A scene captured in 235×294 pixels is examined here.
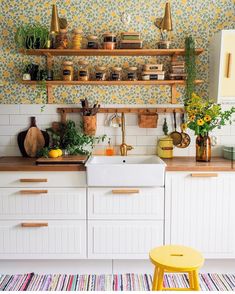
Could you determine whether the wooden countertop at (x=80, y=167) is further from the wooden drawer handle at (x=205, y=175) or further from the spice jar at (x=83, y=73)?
the spice jar at (x=83, y=73)

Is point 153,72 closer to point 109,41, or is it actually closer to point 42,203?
point 109,41

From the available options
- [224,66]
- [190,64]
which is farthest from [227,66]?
[190,64]

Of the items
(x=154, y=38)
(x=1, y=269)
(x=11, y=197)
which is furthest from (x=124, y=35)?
(x=1, y=269)

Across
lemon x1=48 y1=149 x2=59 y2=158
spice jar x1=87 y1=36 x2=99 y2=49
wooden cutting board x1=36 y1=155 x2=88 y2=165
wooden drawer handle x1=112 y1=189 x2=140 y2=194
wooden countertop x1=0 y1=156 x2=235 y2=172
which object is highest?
spice jar x1=87 y1=36 x2=99 y2=49

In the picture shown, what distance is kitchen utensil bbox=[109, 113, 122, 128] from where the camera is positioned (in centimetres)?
Result: 392

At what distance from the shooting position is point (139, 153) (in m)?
3.97

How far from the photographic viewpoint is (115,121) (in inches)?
155

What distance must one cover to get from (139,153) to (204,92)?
87 cm

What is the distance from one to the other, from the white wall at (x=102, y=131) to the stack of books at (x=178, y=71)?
0.39 metres

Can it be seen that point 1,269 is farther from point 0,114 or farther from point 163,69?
point 163,69

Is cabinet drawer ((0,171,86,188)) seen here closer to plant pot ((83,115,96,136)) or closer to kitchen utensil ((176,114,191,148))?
plant pot ((83,115,96,136))

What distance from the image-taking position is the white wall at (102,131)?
Answer: 12.9 ft

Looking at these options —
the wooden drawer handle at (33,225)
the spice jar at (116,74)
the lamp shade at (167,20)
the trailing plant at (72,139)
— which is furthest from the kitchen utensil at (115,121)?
the wooden drawer handle at (33,225)

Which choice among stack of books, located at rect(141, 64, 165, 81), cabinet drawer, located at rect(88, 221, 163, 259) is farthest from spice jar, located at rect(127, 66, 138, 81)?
cabinet drawer, located at rect(88, 221, 163, 259)
